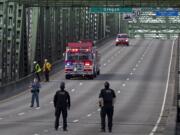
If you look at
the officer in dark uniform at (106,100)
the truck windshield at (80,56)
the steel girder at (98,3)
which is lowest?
the truck windshield at (80,56)

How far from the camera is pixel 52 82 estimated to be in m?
57.6

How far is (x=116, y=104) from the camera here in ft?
135

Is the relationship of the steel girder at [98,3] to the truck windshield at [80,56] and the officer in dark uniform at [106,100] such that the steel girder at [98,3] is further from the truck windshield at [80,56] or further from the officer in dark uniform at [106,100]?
the officer in dark uniform at [106,100]

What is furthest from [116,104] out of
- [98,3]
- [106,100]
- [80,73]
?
[98,3]

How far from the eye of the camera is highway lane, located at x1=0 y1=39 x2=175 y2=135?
2631 cm

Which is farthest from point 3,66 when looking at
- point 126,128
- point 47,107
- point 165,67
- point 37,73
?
point 126,128

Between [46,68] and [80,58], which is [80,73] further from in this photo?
[46,68]

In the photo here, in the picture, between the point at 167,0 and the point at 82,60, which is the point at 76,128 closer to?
the point at 82,60

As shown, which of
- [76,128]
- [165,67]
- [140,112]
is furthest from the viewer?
[165,67]

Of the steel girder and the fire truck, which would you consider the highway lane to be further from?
the steel girder

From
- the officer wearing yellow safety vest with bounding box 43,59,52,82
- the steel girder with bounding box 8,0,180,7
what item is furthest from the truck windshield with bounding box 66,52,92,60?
the steel girder with bounding box 8,0,180,7

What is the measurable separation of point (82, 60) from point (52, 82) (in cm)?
292

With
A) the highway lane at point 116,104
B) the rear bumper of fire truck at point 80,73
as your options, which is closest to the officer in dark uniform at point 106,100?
the highway lane at point 116,104

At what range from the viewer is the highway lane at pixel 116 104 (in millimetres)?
26312
